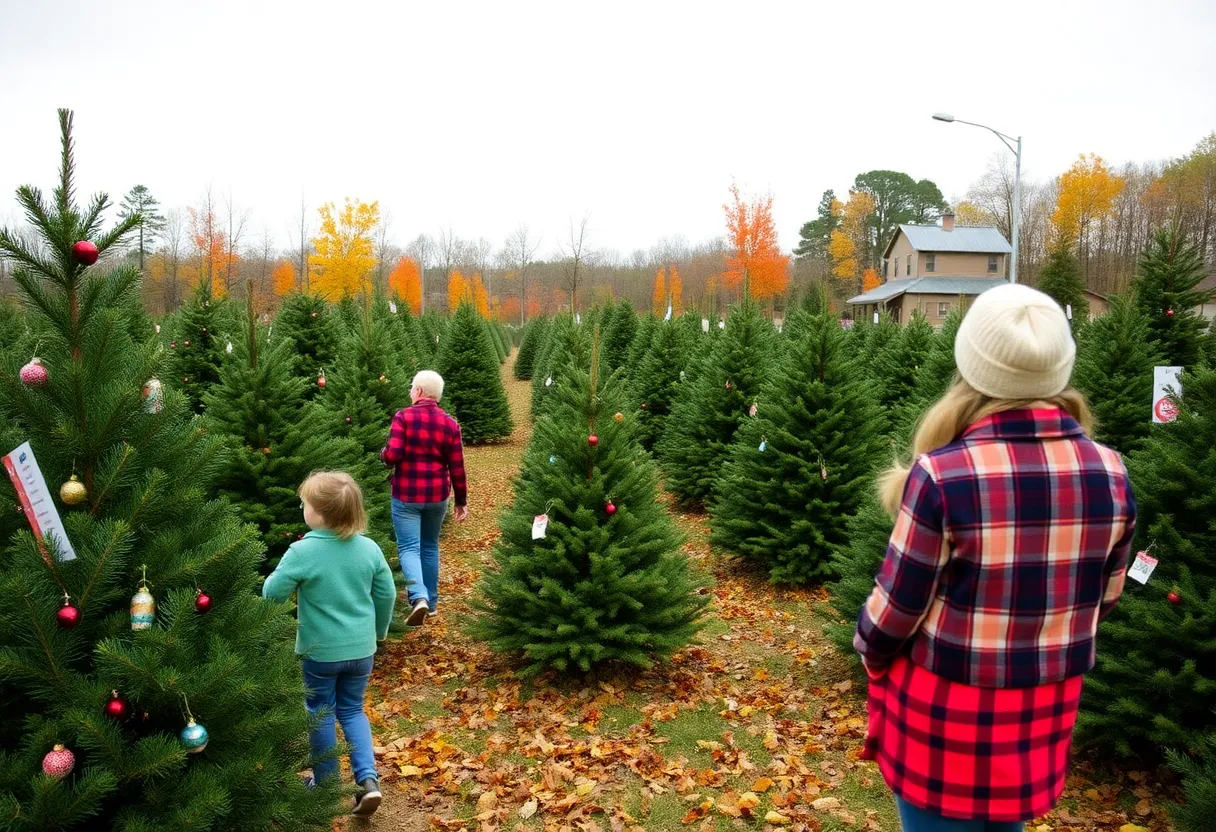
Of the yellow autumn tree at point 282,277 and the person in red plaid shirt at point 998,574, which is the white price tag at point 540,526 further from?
the yellow autumn tree at point 282,277

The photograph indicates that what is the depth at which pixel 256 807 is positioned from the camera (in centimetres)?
261

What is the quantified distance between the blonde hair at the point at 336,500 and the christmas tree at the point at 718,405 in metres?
7.03

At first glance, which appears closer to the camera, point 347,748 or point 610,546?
point 347,748

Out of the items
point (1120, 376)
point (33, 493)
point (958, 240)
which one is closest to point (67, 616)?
point (33, 493)

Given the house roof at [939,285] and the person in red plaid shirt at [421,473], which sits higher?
the house roof at [939,285]

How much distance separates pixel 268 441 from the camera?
6.05m

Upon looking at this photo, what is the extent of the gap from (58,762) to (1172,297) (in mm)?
12371

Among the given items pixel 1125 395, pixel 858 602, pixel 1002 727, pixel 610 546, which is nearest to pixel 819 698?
pixel 858 602

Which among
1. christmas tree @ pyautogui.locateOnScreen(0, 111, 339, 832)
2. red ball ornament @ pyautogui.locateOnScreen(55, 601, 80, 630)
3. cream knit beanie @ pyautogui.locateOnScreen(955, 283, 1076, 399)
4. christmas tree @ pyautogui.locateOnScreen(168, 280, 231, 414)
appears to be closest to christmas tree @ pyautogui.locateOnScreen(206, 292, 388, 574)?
christmas tree @ pyautogui.locateOnScreen(0, 111, 339, 832)

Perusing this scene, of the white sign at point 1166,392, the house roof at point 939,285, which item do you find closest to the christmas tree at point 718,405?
the white sign at point 1166,392

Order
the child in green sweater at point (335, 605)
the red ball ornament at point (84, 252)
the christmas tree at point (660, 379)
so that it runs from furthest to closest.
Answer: the christmas tree at point (660, 379) < the child in green sweater at point (335, 605) < the red ball ornament at point (84, 252)

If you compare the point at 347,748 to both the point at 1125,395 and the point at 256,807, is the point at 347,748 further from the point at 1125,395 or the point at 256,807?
the point at 1125,395

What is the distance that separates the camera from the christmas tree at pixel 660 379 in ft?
46.9

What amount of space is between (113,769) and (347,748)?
5.67 feet
